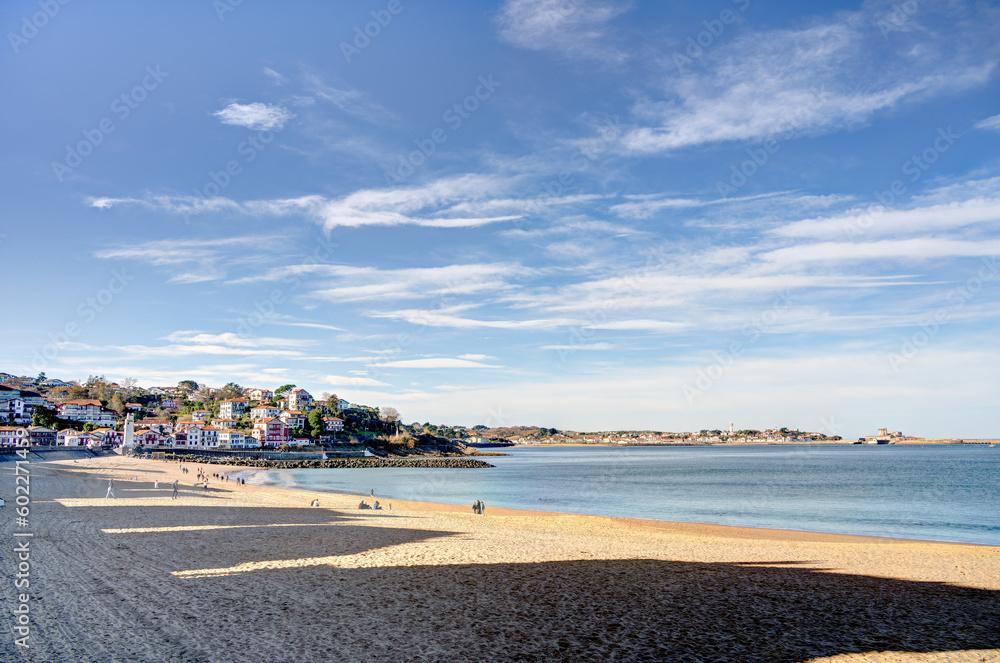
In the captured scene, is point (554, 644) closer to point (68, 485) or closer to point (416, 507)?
point (416, 507)

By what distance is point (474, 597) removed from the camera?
35.6 feet

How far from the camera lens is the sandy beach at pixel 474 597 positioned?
8172 millimetres

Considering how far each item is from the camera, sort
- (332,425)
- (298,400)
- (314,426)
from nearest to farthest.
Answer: (314,426), (332,425), (298,400)

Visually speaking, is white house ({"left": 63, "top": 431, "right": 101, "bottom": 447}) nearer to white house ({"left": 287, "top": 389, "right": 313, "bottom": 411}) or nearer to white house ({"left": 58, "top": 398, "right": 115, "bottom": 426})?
white house ({"left": 58, "top": 398, "right": 115, "bottom": 426})

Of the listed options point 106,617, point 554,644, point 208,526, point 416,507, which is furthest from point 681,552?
point 416,507

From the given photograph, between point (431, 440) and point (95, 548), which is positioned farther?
point (431, 440)

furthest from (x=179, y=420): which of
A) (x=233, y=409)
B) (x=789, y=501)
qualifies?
(x=789, y=501)

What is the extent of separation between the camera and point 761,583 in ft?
41.5

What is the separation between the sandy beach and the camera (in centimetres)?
817

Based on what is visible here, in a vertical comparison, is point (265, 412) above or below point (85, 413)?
below

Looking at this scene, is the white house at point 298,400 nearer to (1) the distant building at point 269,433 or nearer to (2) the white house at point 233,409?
(2) the white house at point 233,409

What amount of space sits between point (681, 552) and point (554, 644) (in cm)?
991

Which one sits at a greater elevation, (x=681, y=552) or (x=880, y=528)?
(x=681, y=552)

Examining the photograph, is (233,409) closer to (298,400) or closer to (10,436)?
(298,400)
